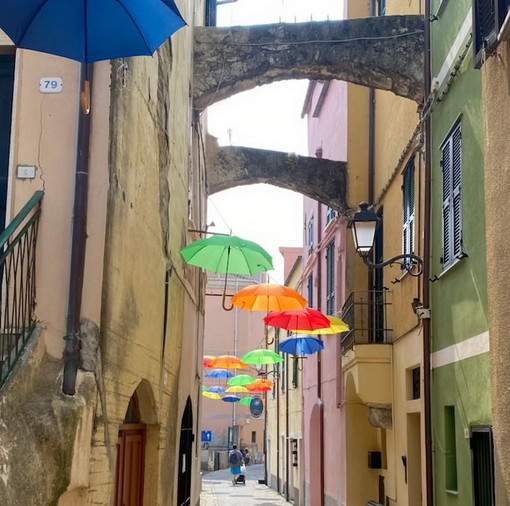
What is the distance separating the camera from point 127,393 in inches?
298

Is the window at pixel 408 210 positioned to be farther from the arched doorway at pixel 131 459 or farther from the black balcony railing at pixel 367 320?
the arched doorway at pixel 131 459

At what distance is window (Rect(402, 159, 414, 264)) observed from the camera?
470 inches

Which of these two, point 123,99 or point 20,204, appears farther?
point 123,99

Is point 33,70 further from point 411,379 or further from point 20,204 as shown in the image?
point 411,379

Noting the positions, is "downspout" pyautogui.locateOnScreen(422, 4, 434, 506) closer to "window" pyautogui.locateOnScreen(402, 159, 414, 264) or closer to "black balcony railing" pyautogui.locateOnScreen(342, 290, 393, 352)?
"window" pyautogui.locateOnScreen(402, 159, 414, 264)

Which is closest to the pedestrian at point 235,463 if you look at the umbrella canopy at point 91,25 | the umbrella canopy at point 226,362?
the umbrella canopy at point 226,362

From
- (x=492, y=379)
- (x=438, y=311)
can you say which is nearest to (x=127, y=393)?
(x=492, y=379)

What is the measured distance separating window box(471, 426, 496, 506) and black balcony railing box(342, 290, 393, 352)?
5393mm

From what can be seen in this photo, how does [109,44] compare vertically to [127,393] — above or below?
above

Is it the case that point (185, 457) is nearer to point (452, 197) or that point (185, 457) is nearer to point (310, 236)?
point (452, 197)

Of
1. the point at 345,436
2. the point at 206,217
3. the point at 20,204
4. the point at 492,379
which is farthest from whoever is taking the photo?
the point at 206,217

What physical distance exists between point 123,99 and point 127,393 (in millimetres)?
2603

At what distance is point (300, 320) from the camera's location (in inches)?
547

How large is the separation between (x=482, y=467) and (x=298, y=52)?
25.1 ft
